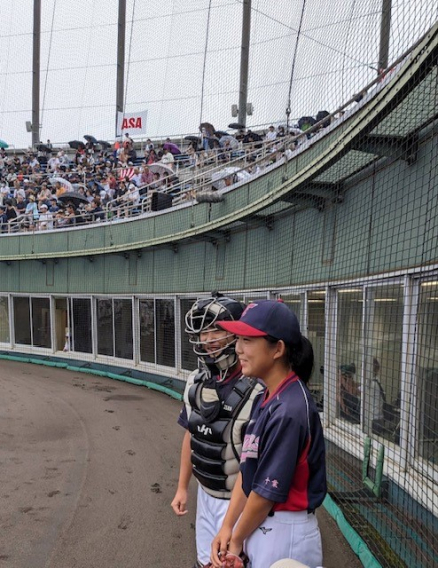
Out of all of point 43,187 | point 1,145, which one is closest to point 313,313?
point 43,187

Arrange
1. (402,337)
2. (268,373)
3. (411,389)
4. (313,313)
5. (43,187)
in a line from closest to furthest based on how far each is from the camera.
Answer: (268,373)
(411,389)
(402,337)
(313,313)
(43,187)

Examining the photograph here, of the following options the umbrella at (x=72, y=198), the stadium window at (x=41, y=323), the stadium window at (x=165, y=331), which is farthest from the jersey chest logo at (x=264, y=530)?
the umbrella at (x=72, y=198)

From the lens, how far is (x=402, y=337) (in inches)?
161

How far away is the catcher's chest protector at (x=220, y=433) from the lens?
260 cm

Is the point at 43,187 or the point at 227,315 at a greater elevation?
the point at 43,187

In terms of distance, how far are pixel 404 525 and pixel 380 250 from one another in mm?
2164

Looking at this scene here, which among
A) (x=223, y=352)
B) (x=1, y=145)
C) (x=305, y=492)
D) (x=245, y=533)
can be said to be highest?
(x=1, y=145)

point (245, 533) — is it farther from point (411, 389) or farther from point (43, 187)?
point (43, 187)

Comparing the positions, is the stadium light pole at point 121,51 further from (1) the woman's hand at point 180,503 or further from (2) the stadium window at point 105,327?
(1) the woman's hand at point 180,503

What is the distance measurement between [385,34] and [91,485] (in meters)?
5.14

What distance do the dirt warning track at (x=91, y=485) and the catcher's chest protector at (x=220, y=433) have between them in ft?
5.40

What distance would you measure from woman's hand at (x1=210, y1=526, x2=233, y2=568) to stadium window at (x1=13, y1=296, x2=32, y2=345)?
14.5 meters

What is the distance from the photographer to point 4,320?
633 inches

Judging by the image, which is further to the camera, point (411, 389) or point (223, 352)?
point (411, 389)
